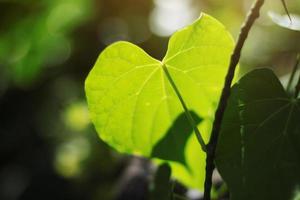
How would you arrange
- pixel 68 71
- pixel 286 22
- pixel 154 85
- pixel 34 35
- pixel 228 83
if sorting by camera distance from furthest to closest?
1. pixel 68 71
2. pixel 34 35
3. pixel 154 85
4. pixel 286 22
5. pixel 228 83

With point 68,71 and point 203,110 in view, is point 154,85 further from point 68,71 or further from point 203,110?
point 68,71

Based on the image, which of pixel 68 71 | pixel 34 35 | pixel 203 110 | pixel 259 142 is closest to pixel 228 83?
pixel 259 142

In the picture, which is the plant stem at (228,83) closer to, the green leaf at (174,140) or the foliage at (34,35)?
the green leaf at (174,140)

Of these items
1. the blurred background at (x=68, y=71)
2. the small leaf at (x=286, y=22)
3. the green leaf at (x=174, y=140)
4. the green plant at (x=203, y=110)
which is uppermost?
the small leaf at (x=286, y=22)

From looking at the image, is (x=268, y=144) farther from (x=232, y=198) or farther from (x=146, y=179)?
(x=146, y=179)

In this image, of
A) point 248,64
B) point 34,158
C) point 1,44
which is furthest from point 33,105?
point 248,64

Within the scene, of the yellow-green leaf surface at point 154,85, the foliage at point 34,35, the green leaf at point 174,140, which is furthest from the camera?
the foliage at point 34,35

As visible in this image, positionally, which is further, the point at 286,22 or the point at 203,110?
the point at 203,110

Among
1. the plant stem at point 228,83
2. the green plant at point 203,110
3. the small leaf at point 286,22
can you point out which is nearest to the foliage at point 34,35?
the green plant at point 203,110
